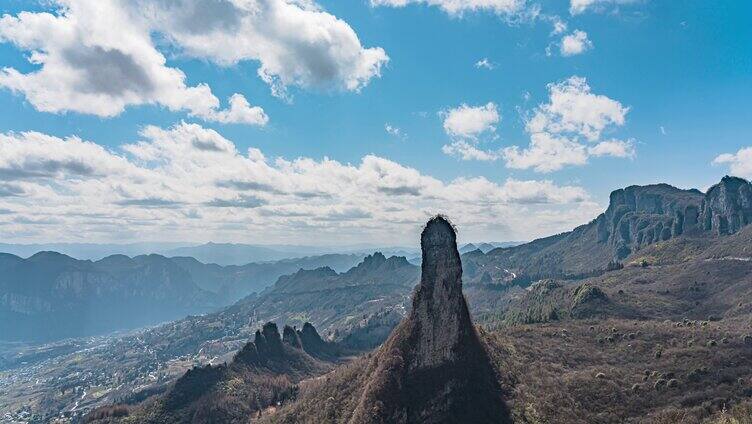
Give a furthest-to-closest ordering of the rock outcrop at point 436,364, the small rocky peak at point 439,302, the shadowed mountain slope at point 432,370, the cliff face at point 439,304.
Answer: the small rocky peak at point 439,302 < the cliff face at point 439,304 < the shadowed mountain slope at point 432,370 < the rock outcrop at point 436,364

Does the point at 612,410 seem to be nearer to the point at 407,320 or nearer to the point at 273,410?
the point at 407,320

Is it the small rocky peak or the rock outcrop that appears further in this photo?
the small rocky peak

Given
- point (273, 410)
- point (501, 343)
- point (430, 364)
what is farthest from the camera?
point (273, 410)

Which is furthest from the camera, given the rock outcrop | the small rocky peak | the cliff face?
the small rocky peak

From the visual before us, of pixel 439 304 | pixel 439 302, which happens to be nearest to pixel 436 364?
pixel 439 304

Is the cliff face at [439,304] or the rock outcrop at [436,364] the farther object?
the cliff face at [439,304]

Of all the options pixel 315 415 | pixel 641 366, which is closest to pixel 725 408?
pixel 641 366

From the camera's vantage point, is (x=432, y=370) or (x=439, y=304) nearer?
(x=432, y=370)

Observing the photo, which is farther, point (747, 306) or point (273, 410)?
point (747, 306)

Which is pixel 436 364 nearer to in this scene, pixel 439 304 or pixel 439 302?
pixel 439 304

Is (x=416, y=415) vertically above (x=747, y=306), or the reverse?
(x=747, y=306)

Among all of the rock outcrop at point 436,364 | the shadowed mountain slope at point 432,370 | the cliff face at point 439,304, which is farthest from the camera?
the cliff face at point 439,304
